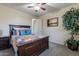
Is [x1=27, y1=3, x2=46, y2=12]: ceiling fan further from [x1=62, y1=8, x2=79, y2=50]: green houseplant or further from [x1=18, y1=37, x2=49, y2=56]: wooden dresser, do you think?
[x1=18, y1=37, x2=49, y2=56]: wooden dresser

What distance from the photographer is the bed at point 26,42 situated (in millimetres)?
2133

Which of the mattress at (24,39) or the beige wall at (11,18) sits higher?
the beige wall at (11,18)

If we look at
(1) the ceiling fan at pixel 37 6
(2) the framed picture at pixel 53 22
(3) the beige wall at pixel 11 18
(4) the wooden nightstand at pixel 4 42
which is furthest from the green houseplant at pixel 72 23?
(4) the wooden nightstand at pixel 4 42

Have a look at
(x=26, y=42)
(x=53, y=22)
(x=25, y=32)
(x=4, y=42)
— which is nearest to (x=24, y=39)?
(x=26, y=42)

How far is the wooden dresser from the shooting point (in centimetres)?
212

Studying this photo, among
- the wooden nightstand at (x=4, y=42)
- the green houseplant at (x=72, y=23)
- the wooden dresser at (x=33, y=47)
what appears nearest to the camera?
the wooden dresser at (x=33, y=47)

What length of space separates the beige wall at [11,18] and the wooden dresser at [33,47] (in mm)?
710

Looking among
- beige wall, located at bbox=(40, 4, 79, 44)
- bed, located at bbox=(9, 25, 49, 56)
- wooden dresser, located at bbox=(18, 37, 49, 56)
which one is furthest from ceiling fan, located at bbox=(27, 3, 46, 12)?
wooden dresser, located at bbox=(18, 37, 49, 56)

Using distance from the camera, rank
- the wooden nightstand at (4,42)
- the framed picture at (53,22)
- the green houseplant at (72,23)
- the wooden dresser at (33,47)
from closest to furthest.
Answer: the wooden dresser at (33,47), the framed picture at (53,22), the green houseplant at (72,23), the wooden nightstand at (4,42)

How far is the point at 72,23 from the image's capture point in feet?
9.22

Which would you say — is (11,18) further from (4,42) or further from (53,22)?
(53,22)

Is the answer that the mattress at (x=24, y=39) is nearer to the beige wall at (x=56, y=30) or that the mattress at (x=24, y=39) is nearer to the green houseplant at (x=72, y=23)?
the beige wall at (x=56, y=30)

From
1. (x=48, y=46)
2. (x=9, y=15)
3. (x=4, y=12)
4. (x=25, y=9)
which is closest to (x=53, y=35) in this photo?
(x=48, y=46)

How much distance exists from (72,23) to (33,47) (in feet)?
5.17
